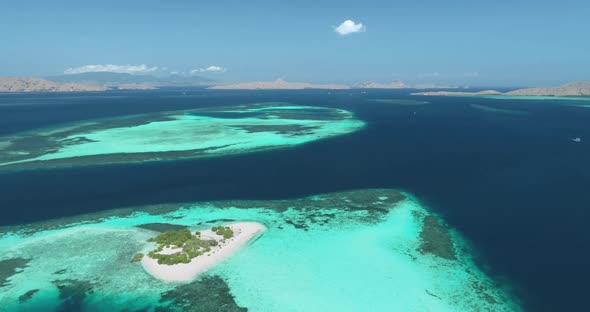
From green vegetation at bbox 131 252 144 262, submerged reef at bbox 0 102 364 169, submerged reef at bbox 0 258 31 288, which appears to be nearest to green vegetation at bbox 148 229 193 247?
green vegetation at bbox 131 252 144 262

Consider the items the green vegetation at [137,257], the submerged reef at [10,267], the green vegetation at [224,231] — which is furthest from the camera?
the green vegetation at [224,231]

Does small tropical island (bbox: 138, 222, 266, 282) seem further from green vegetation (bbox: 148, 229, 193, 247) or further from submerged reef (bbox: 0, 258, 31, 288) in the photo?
submerged reef (bbox: 0, 258, 31, 288)

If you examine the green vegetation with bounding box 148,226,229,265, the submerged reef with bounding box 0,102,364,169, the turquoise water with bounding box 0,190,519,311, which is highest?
the submerged reef with bounding box 0,102,364,169

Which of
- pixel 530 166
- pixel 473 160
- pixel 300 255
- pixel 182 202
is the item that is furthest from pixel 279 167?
pixel 530 166

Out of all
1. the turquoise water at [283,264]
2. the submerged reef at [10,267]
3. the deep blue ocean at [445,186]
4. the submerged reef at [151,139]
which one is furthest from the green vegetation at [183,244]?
the submerged reef at [151,139]

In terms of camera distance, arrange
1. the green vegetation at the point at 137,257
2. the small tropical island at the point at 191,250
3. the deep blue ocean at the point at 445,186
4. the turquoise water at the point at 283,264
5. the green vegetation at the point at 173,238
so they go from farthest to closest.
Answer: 1. the green vegetation at the point at 173,238
2. the deep blue ocean at the point at 445,186
3. the green vegetation at the point at 137,257
4. the small tropical island at the point at 191,250
5. the turquoise water at the point at 283,264

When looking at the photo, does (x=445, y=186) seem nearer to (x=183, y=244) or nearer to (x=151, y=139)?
(x=183, y=244)

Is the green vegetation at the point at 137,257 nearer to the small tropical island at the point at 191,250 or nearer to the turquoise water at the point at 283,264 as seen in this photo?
the small tropical island at the point at 191,250
